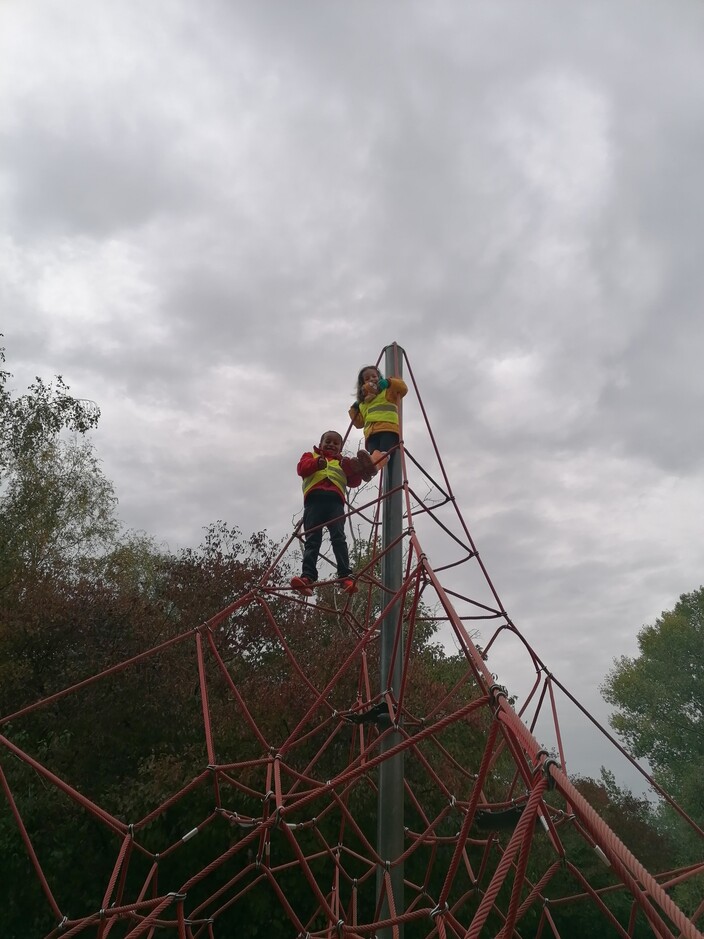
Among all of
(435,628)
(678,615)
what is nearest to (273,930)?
(435,628)

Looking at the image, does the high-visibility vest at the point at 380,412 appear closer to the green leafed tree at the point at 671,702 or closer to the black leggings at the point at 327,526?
the black leggings at the point at 327,526

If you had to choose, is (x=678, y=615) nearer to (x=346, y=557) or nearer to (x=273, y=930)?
(x=273, y=930)

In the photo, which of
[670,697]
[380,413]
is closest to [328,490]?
[380,413]

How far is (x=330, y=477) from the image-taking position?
17.5ft

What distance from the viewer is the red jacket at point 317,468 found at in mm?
5312

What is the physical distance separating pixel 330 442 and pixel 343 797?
2.91 meters

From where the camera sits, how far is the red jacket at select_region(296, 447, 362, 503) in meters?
5.31

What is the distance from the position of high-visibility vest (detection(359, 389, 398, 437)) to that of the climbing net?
253 millimetres

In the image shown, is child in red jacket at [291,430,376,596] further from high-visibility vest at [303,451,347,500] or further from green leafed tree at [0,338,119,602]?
green leafed tree at [0,338,119,602]

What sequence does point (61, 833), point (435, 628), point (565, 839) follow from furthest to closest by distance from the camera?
1. point (435, 628)
2. point (565, 839)
3. point (61, 833)

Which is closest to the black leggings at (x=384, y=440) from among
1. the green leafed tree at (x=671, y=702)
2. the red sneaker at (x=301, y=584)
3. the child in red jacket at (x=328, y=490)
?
the child in red jacket at (x=328, y=490)

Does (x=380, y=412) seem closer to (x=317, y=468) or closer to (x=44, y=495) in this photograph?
(x=317, y=468)

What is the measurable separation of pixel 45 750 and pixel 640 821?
10.5 m

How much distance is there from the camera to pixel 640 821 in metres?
13.5
